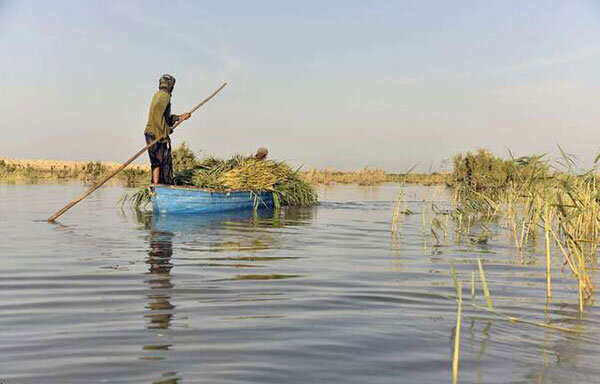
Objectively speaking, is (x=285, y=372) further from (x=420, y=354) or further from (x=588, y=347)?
(x=588, y=347)

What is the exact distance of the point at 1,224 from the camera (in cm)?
995

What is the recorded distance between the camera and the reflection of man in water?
384cm

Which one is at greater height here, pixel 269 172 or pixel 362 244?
pixel 269 172

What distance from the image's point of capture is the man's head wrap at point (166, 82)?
13.1m

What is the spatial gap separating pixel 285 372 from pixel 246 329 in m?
0.81

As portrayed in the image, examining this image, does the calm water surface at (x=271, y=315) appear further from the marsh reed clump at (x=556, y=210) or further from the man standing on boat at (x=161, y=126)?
the man standing on boat at (x=161, y=126)

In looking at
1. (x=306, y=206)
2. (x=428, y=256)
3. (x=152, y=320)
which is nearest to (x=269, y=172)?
(x=306, y=206)

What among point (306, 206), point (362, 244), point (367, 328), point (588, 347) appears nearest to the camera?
point (588, 347)

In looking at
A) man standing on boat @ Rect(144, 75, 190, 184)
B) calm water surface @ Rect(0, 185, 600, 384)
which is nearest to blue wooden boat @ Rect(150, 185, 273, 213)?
man standing on boat @ Rect(144, 75, 190, 184)

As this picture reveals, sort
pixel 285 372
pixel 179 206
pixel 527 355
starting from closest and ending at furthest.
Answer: pixel 285 372
pixel 527 355
pixel 179 206

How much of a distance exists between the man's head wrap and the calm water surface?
566 cm

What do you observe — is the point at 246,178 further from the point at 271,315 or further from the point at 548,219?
the point at 271,315

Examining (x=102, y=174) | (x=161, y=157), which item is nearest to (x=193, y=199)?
(x=161, y=157)

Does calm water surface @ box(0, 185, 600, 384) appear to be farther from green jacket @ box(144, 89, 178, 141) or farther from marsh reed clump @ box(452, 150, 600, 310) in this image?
green jacket @ box(144, 89, 178, 141)
